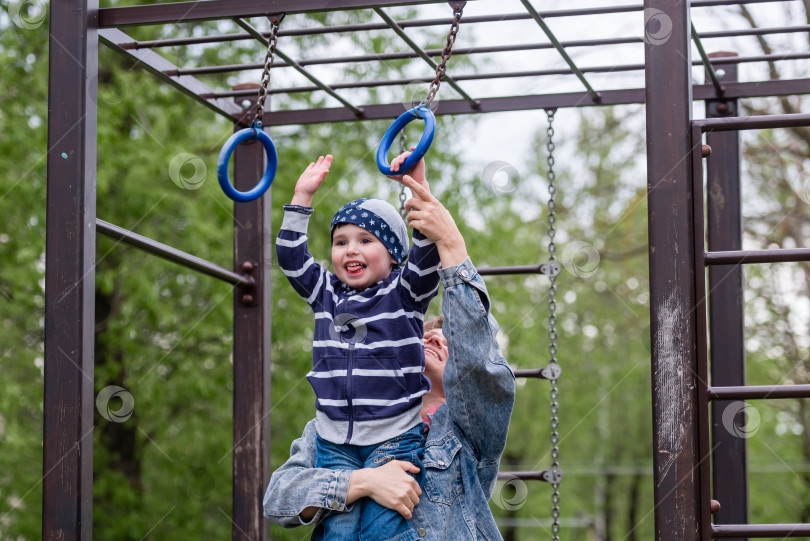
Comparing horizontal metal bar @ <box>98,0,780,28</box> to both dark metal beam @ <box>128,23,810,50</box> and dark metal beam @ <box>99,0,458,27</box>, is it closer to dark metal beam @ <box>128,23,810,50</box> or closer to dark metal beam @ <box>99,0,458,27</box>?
dark metal beam @ <box>99,0,458,27</box>

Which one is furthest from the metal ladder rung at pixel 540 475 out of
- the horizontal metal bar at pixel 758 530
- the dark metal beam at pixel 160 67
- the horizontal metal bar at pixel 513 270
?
the dark metal beam at pixel 160 67

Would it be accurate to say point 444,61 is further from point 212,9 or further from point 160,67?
point 160,67

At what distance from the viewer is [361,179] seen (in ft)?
32.4

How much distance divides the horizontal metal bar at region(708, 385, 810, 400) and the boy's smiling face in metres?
0.88

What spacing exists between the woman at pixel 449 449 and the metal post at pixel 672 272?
0.39m

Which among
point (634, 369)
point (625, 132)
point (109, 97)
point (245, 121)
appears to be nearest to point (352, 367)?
point (245, 121)

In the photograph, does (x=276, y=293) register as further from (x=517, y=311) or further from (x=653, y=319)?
(x=653, y=319)

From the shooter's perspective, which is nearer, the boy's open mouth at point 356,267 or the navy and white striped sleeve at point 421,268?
the navy and white striped sleeve at point 421,268

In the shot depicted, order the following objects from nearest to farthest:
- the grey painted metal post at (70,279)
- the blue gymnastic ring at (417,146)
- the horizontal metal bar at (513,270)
Result: 1. the blue gymnastic ring at (417,146)
2. the grey painted metal post at (70,279)
3. the horizontal metal bar at (513,270)

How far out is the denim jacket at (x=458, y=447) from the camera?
2408 mm

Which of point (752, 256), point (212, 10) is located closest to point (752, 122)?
point (752, 256)

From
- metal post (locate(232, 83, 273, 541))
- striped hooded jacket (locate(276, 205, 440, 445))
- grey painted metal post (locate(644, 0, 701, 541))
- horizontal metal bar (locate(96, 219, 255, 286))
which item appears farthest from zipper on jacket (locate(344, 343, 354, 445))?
metal post (locate(232, 83, 273, 541))

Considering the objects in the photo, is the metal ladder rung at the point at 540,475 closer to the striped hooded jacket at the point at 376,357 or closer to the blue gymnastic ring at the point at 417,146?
the striped hooded jacket at the point at 376,357

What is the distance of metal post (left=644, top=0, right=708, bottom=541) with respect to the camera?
7.93 feet
